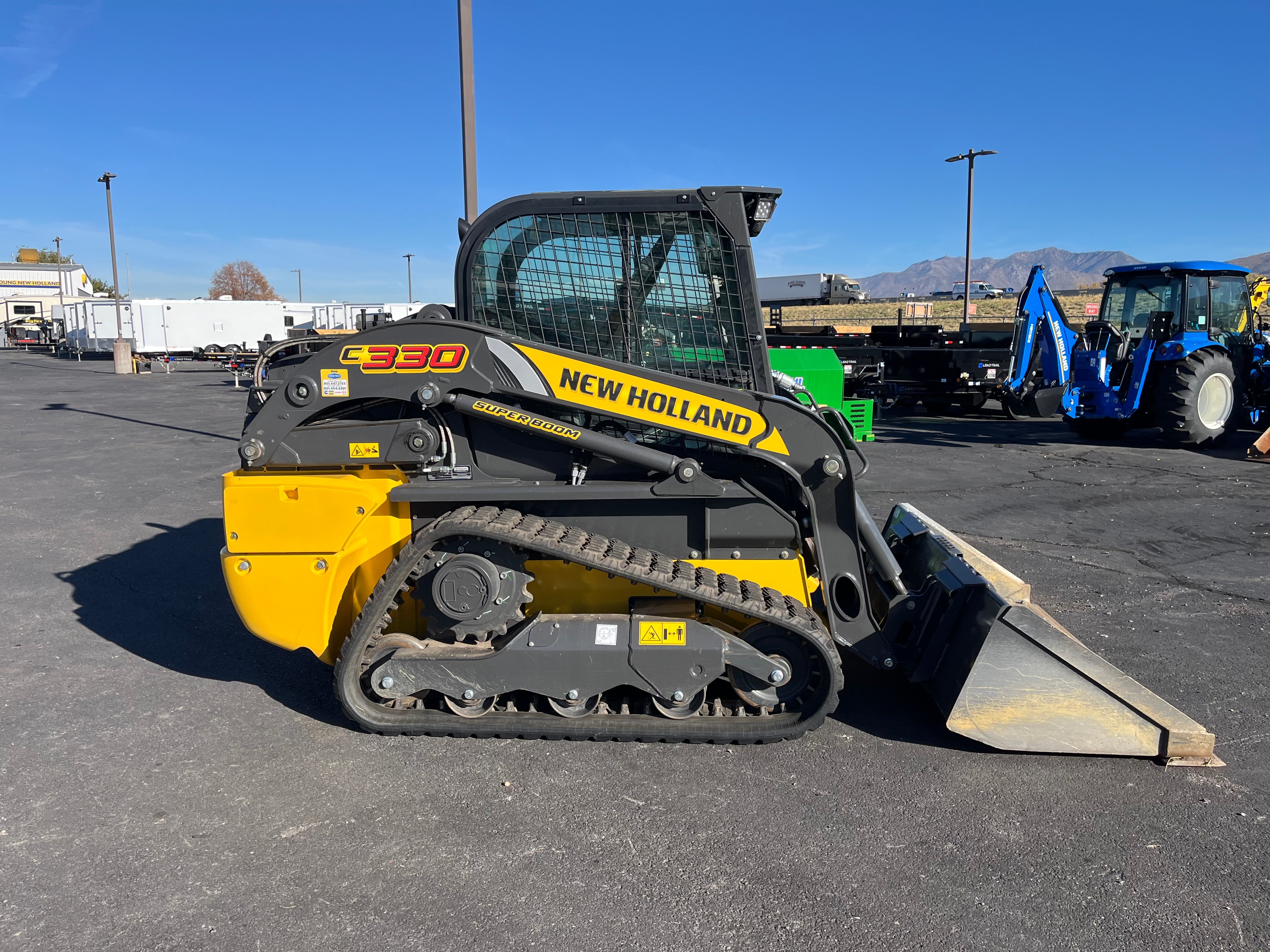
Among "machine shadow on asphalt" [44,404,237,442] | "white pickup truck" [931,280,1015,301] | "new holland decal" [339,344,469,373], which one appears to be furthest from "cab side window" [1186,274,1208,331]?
"white pickup truck" [931,280,1015,301]

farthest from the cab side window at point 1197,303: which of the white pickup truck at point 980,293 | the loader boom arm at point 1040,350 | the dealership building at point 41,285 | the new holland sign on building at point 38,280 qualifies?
the new holland sign on building at point 38,280

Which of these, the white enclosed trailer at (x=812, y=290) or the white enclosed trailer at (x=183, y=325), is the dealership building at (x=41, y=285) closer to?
the white enclosed trailer at (x=183, y=325)

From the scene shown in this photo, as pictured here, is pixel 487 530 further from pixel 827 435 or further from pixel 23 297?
pixel 23 297

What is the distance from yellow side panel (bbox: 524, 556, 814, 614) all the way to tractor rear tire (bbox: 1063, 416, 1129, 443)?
11477mm

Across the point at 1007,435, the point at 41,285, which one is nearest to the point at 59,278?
the point at 41,285

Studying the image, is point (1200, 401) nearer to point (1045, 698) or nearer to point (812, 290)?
point (1045, 698)

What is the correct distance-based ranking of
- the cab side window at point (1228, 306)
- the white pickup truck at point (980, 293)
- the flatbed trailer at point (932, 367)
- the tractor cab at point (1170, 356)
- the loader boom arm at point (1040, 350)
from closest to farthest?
the tractor cab at point (1170, 356), the loader boom arm at point (1040, 350), the cab side window at point (1228, 306), the flatbed trailer at point (932, 367), the white pickup truck at point (980, 293)

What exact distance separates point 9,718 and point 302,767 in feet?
5.61

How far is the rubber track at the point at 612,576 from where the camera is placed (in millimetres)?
3898

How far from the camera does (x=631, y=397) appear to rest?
13.3 feet

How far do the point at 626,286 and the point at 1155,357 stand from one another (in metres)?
12.3

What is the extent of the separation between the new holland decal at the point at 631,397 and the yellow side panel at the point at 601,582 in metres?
0.72

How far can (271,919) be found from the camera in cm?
288

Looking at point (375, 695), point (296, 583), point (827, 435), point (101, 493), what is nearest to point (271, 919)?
point (375, 695)
